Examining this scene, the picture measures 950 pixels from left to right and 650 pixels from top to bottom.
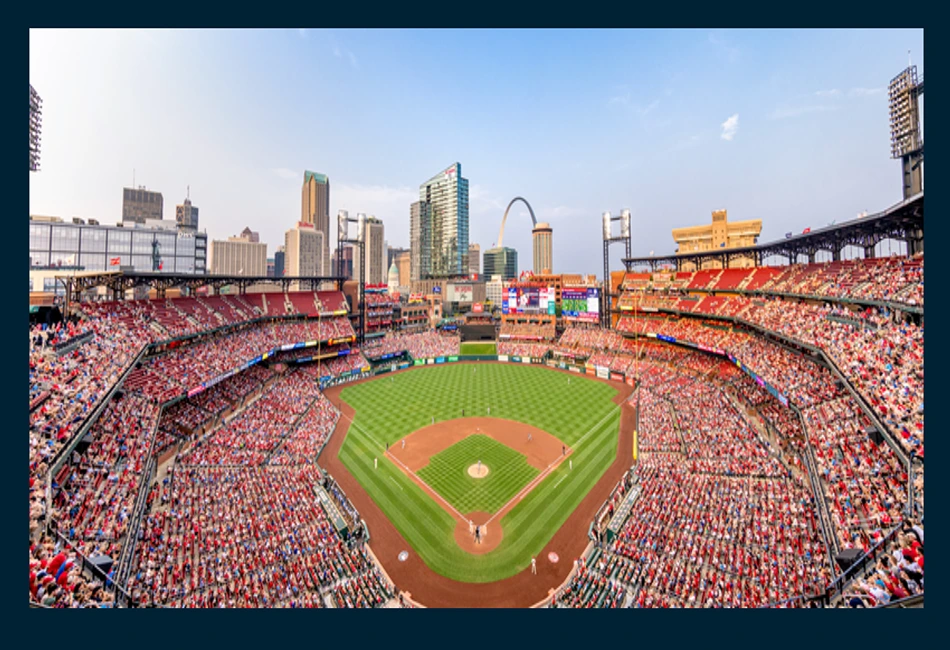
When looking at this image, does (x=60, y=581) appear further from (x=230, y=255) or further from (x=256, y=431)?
(x=230, y=255)

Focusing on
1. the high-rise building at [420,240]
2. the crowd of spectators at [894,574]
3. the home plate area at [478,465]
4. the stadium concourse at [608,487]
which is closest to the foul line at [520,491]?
the home plate area at [478,465]

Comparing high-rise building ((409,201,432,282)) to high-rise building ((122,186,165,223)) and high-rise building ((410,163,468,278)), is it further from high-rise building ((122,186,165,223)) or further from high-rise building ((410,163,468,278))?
high-rise building ((122,186,165,223))

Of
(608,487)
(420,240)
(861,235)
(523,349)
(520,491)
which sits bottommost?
(520,491)

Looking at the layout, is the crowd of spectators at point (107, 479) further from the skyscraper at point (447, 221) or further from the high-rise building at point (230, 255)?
the high-rise building at point (230, 255)

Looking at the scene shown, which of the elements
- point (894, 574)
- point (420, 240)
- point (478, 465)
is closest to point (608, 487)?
point (478, 465)

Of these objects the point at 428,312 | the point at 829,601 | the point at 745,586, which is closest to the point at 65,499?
the point at 745,586

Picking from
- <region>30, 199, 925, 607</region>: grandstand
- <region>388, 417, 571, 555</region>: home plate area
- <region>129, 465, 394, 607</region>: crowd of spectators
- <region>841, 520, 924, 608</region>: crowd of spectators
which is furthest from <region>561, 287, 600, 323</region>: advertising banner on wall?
<region>841, 520, 924, 608</region>: crowd of spectators

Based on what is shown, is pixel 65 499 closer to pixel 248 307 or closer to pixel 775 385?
pixel 248 307
